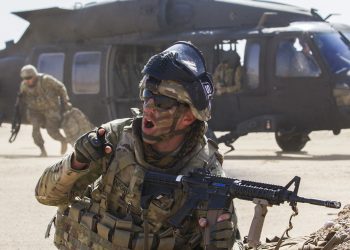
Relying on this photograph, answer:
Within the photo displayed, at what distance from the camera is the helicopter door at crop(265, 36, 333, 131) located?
14984 millimetres

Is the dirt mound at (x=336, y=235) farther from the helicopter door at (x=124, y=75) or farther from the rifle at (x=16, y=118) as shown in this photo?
the rifle at (x=16, y=118)

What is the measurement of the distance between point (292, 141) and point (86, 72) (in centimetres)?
410

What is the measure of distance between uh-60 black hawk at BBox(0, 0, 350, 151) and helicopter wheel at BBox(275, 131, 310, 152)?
0.06 feet

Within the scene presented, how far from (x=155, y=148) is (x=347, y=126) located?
36.6 ft

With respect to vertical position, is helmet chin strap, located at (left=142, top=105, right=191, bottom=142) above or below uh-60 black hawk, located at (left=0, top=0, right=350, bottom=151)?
above

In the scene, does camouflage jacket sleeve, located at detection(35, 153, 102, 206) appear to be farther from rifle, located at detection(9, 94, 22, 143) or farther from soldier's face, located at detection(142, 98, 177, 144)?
rifle, located at detection(9, 94, 22, 143)

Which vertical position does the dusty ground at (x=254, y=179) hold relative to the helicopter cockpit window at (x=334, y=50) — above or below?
below

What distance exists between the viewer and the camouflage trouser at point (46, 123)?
55.0 feet

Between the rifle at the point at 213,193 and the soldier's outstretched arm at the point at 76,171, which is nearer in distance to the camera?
the rifle at the point at 213,193

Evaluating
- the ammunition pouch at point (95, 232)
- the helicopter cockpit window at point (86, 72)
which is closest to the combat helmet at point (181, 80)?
the ammunition pouch at point (95, 232)

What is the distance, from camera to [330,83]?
587 inches

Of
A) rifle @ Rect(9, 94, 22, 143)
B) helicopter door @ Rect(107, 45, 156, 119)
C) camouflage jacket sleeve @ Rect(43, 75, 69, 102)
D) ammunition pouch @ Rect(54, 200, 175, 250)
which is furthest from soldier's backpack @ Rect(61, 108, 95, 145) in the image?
ammunition pouch @ Rect(54, 200, 175, 250)

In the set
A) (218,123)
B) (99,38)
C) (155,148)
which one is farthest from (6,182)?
(155,148)

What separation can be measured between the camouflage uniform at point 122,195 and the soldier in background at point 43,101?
12.0 m
